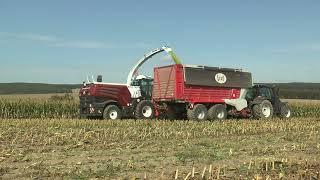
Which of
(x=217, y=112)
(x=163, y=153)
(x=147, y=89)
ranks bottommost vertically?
(x=163, y=153)

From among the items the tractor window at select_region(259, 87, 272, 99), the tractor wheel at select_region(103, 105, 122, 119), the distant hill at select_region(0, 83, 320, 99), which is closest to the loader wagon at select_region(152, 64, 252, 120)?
the tractor window at select_region(259, 87, 272, 99)

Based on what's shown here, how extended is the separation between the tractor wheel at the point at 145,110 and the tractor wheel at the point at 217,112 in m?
2.57

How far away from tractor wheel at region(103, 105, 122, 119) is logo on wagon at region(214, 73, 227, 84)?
443cm

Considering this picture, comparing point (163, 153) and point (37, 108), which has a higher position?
point (37, 108)

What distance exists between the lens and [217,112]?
2184 centimetres

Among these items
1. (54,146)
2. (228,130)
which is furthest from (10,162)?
(228,130)

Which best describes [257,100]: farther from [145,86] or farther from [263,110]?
[145,86]

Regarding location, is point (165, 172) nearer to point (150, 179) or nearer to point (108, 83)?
point (150, 179)

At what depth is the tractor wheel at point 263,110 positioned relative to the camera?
23.0 m

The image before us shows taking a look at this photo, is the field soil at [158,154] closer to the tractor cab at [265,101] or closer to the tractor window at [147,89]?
the tractor cab at [265,101]

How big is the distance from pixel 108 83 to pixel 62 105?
23.7ft

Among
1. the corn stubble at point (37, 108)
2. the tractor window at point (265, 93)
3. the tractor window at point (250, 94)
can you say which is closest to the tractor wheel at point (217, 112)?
the tractor window at point (250, 94)

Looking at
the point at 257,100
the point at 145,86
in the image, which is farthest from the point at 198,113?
the point at 257,100

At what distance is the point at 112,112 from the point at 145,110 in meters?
1.41
